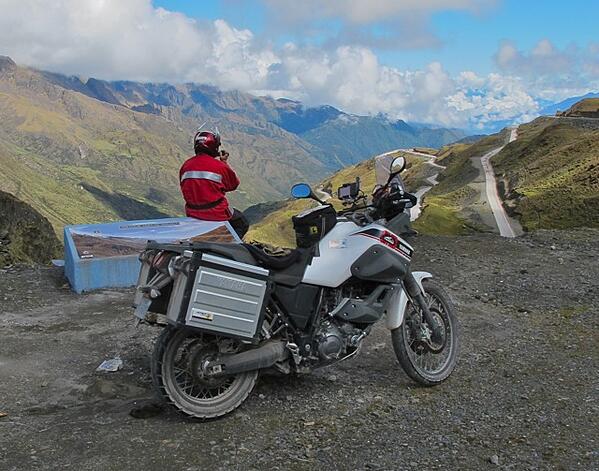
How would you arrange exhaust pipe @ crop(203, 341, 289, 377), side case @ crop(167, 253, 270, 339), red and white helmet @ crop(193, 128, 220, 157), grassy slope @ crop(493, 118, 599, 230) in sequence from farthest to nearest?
grassy slope @ crop(493, 118, 599, 230) → red and white helmet @ crop(193, 128, 220, 157) → exhaust pipe @ crop(203, 341, 289, 377) → side case @ crop(167, 253, 270, 339)

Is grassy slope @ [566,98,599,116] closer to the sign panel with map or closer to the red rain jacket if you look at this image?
the sign panel with map

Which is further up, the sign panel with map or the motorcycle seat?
the motorcycle seat

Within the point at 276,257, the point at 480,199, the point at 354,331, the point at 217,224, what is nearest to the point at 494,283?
the point at 217,224

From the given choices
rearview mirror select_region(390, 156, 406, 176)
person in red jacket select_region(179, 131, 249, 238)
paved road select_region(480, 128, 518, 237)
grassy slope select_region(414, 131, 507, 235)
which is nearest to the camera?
rearview mirror select_region(390, 156, 406, 176)

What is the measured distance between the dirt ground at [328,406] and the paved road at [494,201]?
25883 millimetres

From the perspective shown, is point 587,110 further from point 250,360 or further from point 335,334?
point 250,360

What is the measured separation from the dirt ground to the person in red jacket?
2041 mm

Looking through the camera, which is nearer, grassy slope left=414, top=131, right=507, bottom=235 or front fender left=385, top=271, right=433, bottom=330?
front fender left=385, top=271, right=433, bottom=330

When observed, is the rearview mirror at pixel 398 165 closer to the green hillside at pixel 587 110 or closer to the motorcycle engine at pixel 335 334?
the motorcycle engine at pixel 335 334

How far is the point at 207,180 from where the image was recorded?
8.98 m

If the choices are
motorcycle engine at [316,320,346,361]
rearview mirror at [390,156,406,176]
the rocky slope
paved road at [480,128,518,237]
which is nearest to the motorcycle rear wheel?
motorcycle engine at [316,320,346,361]

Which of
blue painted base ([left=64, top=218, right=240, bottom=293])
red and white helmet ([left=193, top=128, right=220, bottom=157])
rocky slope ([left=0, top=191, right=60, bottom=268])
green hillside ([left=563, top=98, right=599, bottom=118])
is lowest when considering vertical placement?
rocky slope ([left=0, top=191, right=60, bottom=268])

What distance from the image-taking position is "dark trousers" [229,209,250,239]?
11.0m

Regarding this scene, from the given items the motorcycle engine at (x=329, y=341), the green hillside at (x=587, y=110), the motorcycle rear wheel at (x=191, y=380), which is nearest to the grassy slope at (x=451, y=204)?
the green hillside at (x=587, y=110)
